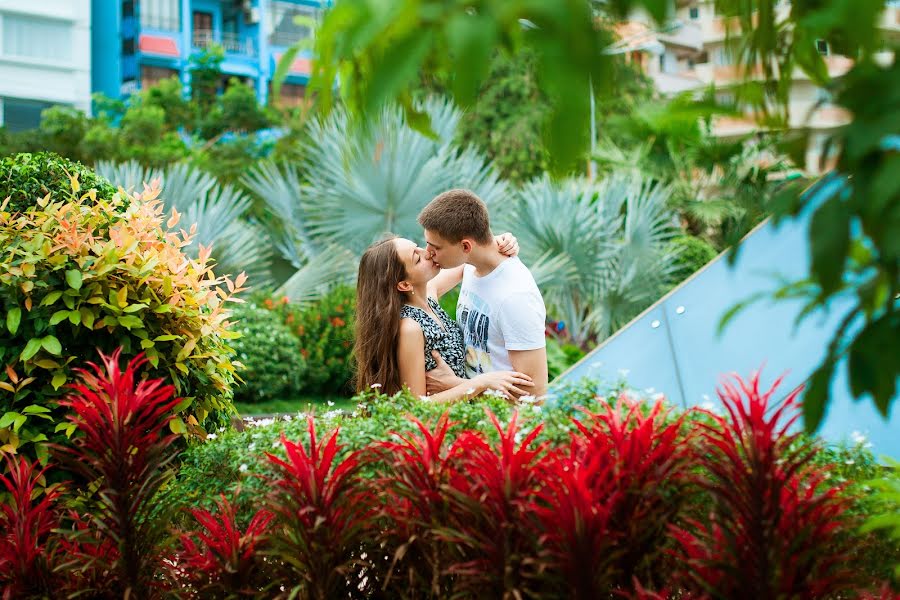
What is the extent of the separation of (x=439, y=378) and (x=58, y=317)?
74.0 inches

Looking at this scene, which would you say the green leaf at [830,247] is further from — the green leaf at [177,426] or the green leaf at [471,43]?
the green leaf at [177,426]

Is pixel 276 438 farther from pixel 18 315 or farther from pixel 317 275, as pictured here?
pixel 317 275

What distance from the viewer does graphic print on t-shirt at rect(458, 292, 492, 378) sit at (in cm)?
513

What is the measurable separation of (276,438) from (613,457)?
1455mm

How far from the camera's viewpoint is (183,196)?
14.5 metres

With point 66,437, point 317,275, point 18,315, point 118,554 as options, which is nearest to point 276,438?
point 118,554

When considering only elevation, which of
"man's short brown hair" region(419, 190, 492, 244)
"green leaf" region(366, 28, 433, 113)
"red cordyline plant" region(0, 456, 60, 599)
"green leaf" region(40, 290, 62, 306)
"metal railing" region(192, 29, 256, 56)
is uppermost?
"metal railing" region(192, 29, 256, 56)

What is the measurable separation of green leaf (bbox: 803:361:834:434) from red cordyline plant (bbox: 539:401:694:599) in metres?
0.92

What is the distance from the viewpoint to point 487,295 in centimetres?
510

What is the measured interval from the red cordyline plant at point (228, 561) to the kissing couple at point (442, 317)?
5.07 ft

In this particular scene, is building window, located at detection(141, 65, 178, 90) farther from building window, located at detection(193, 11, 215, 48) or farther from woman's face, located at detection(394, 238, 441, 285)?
woman's face, located at detection(394, 238, 441, 285)

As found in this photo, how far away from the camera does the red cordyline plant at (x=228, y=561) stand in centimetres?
324

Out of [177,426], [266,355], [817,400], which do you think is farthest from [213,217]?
[817,400]

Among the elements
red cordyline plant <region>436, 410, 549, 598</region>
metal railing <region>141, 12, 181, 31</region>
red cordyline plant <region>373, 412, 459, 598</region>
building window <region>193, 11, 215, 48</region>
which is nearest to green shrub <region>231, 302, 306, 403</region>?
red cordyline plant <region>373, 412, 459, 598</region>
